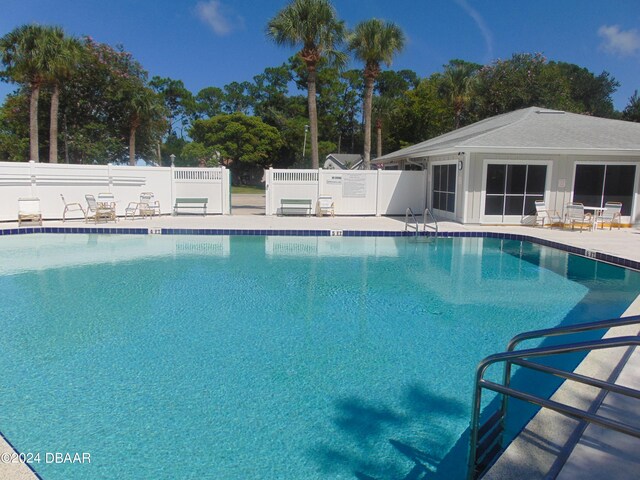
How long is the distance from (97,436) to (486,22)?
37.8m

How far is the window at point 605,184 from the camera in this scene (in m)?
14.8

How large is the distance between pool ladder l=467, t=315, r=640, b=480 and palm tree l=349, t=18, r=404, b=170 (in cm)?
1994

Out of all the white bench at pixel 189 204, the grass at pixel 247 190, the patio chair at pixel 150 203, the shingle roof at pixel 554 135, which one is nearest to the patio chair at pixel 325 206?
the shingle roof at pixel 554 135

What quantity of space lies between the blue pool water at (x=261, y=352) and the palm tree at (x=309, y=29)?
12583mm

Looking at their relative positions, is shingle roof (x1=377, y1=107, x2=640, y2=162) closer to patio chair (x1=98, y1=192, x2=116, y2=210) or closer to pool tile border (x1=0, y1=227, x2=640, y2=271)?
pool tile border (x1=0, y1=227, x2=640, y2=271)

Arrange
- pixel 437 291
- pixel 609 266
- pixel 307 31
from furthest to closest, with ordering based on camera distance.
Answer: pixel 307 31 → pixel 609 266 → pixel 437 291

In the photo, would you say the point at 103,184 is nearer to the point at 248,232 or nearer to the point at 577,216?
the point at 248,232

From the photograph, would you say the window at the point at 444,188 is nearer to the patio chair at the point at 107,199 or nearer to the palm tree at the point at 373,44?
the palm tree at the point at 373,44

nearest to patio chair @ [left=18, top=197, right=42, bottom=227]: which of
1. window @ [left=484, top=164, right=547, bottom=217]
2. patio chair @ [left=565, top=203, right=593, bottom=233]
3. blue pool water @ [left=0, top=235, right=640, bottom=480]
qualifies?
blue pool water @ [left=0, top=235, right=640, bottom=480]

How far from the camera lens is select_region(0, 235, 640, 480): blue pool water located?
3332mm

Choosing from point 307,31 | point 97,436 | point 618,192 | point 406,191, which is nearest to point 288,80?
point 307,31

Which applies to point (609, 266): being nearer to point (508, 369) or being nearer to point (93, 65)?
point (508, 369)

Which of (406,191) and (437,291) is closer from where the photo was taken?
(437,291)

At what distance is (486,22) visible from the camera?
34.0m
